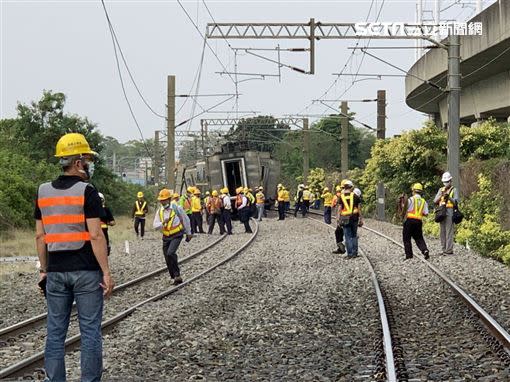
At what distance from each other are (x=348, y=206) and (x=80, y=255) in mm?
13786

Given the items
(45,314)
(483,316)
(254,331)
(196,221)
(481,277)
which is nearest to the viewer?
(254,331)

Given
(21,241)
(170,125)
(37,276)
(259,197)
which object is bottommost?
(21,241)

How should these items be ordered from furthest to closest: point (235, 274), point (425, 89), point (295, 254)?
point (425, 89)
point (295, 254)
point (235, 274)

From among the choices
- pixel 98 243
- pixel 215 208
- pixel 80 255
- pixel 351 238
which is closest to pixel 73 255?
pixel 80 255

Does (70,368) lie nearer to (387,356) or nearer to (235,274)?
(387,356)

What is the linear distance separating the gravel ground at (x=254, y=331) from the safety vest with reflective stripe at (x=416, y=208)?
2.12 metres

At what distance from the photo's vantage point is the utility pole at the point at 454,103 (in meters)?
22.1

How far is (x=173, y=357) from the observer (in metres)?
8.78

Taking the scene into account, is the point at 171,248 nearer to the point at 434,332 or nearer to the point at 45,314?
the point at 45,314

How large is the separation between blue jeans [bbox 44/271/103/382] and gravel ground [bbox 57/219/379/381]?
A: 53.9 inches

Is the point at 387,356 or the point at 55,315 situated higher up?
the point at 55,315

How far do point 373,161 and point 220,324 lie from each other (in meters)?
30.6

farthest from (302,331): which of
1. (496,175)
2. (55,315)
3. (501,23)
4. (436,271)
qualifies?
(501,23)

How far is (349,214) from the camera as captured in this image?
63.7ft
